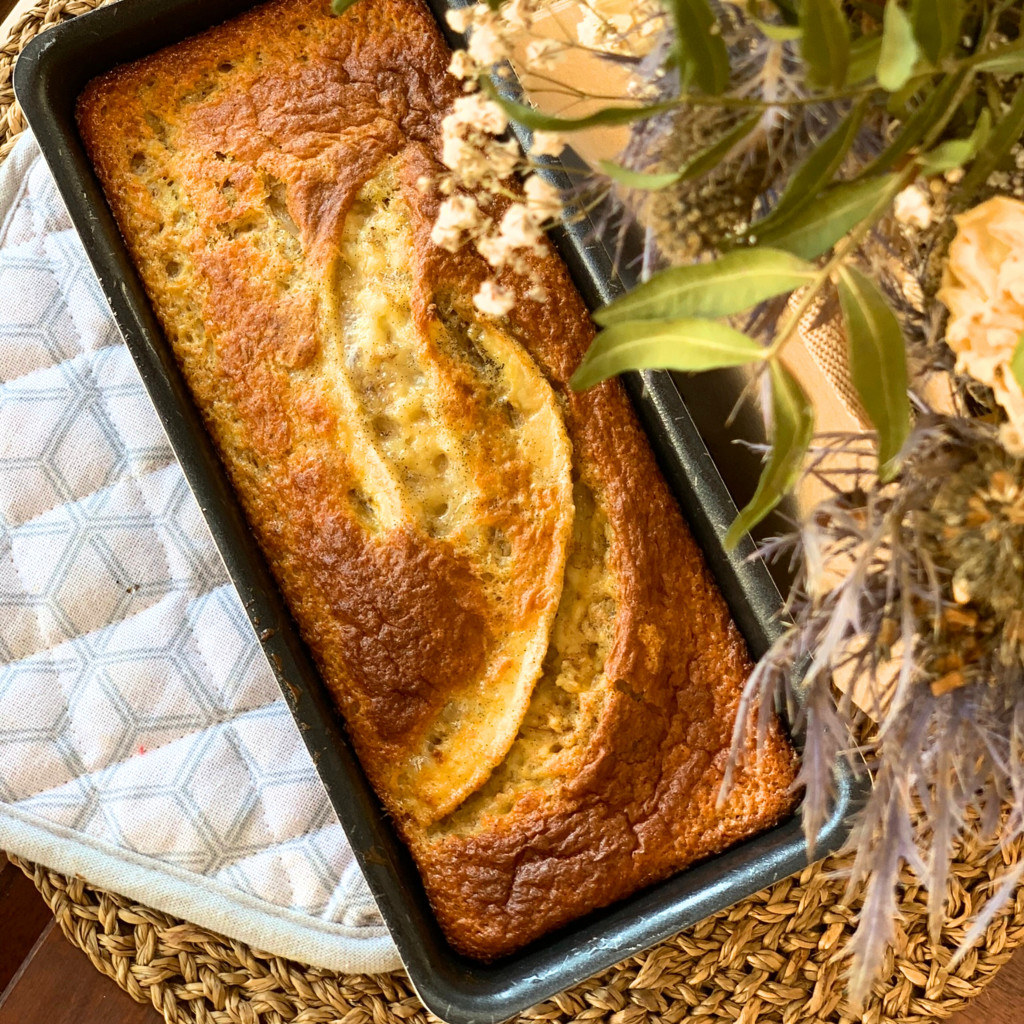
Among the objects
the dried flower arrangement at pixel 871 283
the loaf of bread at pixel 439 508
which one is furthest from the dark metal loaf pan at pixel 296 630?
the dried flower arrangement at pixel 871 283

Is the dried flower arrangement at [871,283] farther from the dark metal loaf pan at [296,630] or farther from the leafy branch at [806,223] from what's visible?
the dark metal loaf pan at [296,630]

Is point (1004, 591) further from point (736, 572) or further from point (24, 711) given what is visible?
point (24, 711)

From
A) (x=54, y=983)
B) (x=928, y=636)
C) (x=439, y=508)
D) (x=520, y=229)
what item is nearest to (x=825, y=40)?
(x=520, y=229)

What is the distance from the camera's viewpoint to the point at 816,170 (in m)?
0.87

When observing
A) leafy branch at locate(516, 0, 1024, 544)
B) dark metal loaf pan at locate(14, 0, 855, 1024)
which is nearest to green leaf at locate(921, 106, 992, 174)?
leafy branch at locate(516, 0, 1024, 544)

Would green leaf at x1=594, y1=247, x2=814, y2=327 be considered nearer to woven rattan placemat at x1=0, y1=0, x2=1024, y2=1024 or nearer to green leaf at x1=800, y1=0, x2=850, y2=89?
green leaf at x1=800, y1=0, x2=850, y2=89

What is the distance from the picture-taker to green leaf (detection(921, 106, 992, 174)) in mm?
847

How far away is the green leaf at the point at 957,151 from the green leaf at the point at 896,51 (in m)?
0.10

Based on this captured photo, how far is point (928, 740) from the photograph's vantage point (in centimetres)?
105

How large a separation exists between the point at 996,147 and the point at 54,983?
1582 millimetres

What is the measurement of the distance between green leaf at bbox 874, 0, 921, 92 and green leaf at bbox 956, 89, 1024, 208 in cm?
16

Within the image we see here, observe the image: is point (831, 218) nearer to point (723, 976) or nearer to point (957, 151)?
point (957, 151)

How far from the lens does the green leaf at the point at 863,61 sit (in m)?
0.85

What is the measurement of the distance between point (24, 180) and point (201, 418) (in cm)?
52
